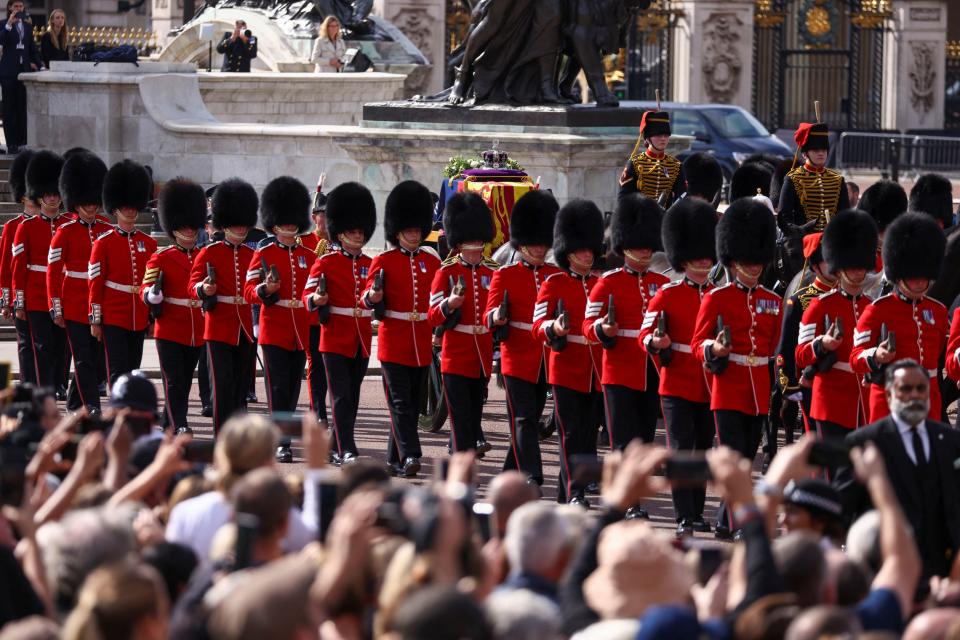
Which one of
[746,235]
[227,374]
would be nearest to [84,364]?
[227,374]

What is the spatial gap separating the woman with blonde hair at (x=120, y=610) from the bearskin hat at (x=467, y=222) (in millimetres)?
5885

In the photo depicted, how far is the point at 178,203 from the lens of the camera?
11.2 metres

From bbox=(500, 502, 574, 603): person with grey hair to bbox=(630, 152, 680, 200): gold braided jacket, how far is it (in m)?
7.76

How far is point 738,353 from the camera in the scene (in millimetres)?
8875

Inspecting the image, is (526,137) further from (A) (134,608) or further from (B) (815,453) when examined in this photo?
(A) (134,608)

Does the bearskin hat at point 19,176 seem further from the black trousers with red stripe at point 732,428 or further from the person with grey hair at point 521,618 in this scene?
the person with grey hair at point 521,618

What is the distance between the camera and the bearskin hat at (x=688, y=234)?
9438 mm

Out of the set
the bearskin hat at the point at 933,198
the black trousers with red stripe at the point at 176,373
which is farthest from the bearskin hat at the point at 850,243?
the black trousers with red stripe at the point at 176,373

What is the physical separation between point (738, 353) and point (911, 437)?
1.78m

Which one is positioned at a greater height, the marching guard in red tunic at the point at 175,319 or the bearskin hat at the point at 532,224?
the bearskin hat at the point at 532,224

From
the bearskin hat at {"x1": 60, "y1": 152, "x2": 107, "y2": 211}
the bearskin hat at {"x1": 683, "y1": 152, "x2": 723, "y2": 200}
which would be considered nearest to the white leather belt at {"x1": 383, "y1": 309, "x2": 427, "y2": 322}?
the bearskin hat at {"x1": 60, "y1": 152, "x2": 107, "y2": 211}

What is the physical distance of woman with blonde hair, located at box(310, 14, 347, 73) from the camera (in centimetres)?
2306

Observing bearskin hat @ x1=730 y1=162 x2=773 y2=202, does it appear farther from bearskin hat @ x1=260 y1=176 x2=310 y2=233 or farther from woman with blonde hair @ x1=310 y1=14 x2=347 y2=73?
woman with blonde hair @ x1=310 y1=14 x2=347 y2=73

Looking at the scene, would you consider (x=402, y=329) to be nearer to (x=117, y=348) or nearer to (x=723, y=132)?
(x=117, y=348)
